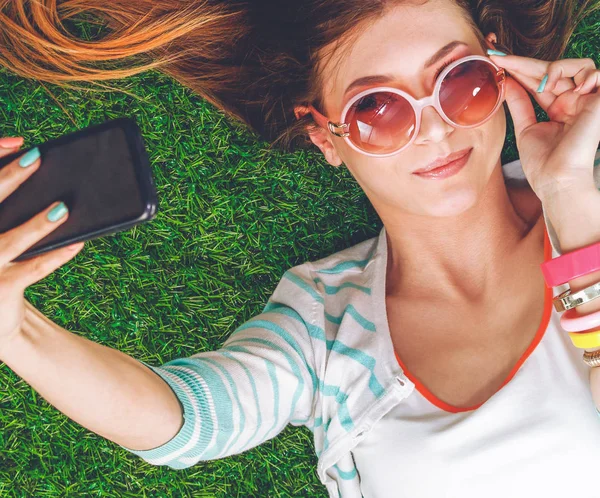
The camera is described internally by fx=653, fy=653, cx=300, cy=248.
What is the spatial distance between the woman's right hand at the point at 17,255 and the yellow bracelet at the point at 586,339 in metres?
1.40

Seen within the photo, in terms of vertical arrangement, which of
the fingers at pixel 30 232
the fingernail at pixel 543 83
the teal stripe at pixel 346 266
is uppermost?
the fingers at pixel 30 232

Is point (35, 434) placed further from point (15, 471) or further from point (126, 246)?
point (126, 246)

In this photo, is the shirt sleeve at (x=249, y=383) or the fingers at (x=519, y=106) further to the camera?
the fingers at (x=519, y=106)

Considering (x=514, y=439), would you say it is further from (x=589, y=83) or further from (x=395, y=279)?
(x=589, y=83)

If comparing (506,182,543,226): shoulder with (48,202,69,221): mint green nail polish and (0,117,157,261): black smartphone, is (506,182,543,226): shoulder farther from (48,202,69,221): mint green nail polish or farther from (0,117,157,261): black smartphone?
(48,202,69,221): mint green nail polish

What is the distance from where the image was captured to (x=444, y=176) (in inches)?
82.4

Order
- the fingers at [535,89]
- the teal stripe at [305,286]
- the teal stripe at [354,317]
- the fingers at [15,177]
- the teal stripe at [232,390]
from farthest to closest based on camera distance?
the teal stripe at [305,286], the teal stripe at [354,317], the fingers at [535,89], the teal stripe at [232,390], the fingers at [15,177]

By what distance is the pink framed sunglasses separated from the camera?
6.41 feet

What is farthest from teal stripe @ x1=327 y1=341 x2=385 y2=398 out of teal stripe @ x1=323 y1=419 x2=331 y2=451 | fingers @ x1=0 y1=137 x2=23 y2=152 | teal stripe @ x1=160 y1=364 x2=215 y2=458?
fingers @ x1=0 y1=137 x2=23 y2=152

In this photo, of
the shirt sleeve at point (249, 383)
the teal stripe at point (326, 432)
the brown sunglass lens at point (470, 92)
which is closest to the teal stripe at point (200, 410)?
the shirt sleeve at point (249, 383)

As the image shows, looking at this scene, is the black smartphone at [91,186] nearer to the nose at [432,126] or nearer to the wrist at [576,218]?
the nose at [432,126]

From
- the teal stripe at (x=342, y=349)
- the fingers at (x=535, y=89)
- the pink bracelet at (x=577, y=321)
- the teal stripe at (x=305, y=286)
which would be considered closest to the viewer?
the pink bracelet at (x=577, y=321)

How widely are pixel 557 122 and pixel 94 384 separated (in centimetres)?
166

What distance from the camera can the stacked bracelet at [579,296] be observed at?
1.87 meters
